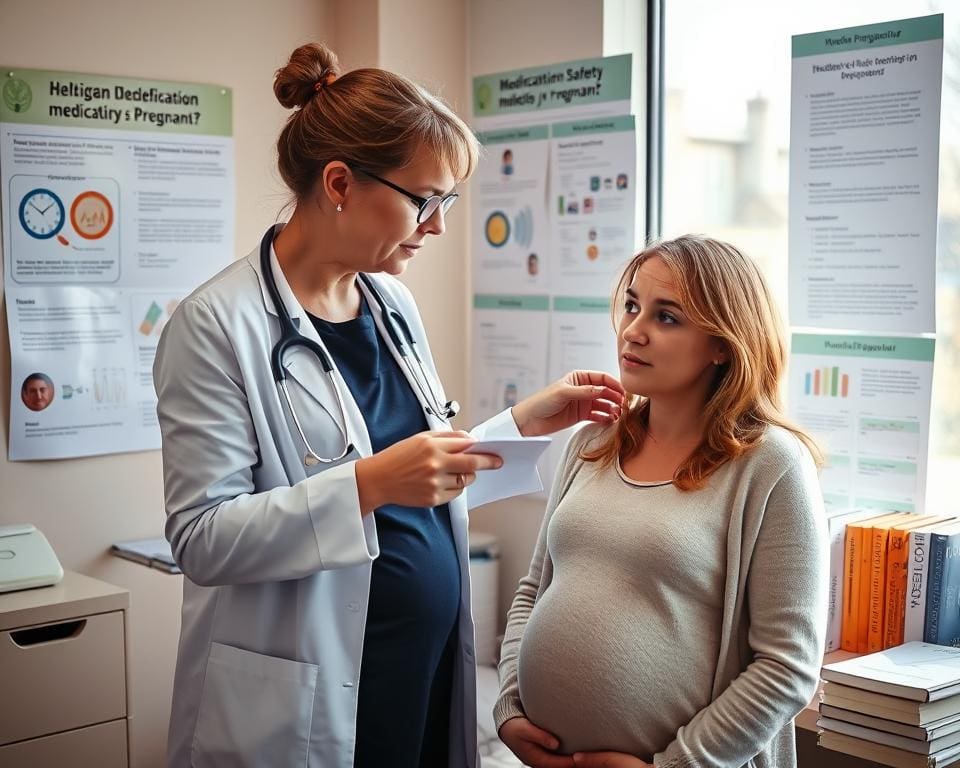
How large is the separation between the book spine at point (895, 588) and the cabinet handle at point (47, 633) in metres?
1.67

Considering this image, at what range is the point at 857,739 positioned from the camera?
1.94 metres

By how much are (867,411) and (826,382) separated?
0.12m

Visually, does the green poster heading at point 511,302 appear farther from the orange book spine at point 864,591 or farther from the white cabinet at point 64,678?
the white cabinet at point 64,678

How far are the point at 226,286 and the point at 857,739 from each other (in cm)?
134

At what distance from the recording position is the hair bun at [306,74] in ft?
5.50

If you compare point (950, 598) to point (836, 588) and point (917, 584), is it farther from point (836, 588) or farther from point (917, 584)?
point (836, 588)

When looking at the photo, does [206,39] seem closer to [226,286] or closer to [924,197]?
[226,286]

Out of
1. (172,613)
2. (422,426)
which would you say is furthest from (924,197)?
(172,613)

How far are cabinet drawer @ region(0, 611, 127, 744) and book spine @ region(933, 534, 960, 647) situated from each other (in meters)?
1.70

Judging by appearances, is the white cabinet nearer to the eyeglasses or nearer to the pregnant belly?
the pregnant belly

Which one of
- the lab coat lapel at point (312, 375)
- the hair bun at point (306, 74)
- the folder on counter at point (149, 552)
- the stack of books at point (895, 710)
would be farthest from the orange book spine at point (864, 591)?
the folder on counter at point (149, 552)

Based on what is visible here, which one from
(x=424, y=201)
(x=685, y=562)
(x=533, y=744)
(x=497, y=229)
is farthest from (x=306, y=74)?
(x=497, y=229)

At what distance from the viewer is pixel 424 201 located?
1637 millimetres

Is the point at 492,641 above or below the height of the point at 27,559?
below
